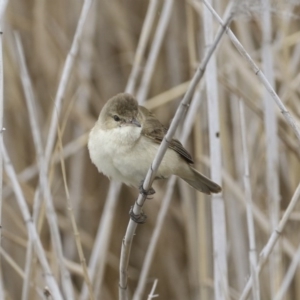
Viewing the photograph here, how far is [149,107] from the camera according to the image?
2748mm

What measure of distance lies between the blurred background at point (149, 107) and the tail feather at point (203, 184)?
1.22 feet

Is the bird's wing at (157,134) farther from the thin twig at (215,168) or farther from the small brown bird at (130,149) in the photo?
the thin twig at (215,168)

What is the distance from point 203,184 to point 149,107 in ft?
2.45

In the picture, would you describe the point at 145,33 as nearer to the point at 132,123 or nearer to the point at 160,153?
the point at 132,123

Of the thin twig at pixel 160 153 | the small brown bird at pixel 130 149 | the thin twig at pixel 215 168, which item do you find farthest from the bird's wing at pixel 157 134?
the thin twig at pixel 160 153

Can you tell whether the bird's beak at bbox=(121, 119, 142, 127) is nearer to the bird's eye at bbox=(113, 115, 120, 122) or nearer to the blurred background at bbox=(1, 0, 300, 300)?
the bird's eye at bbox=(113, 115, 120, 122)

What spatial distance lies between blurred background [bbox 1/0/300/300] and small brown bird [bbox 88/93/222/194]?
0.42 meters

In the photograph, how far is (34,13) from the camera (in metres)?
2.92

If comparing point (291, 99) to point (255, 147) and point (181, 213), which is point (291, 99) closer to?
point (255, 147)

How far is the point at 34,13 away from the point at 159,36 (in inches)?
30.0

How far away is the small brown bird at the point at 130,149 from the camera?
6.37ft

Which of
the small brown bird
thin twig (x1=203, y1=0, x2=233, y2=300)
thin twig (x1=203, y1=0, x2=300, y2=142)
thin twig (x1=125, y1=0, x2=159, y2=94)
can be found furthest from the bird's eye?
thin twig (x1=203, y1=0, x2=300, y2=142)

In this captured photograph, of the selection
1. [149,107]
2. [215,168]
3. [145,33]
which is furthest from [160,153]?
[149,107]

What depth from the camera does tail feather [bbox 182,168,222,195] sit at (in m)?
2.03
